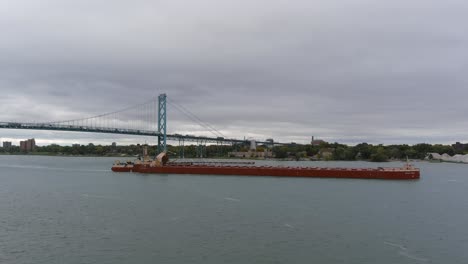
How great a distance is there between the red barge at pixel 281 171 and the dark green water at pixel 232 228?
1580 cm

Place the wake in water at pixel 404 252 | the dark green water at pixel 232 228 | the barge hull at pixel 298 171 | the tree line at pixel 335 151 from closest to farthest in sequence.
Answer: the wake in water at pixel 404 252 < the dark green water at pixel 232 228 < the barge hull at pixel 298 171 < the tree line at pixel 335 151

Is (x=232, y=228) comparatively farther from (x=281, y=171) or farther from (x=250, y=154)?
(x=250, y=154)

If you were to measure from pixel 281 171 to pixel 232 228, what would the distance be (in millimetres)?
35746

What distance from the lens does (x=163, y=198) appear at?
33469mm

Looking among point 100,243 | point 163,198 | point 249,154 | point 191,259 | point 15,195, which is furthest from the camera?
point 249,154

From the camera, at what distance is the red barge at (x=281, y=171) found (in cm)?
5247

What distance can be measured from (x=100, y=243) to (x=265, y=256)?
7158mm

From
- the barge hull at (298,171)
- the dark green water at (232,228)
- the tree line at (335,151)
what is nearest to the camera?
the dark green water at (232,228)

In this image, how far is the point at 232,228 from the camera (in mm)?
21562

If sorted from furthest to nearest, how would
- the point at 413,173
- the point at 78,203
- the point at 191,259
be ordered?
the point at 413,173, the point at 78,203, the point at 191,259

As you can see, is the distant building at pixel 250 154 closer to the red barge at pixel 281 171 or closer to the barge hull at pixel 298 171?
the red barge at pixel 281 171

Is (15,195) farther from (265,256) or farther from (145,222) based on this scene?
(265,256)

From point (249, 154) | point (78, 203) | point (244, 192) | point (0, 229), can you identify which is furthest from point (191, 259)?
point (249, 154)

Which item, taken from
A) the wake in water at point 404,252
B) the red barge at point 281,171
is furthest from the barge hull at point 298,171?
the wake in water at point 404,252
